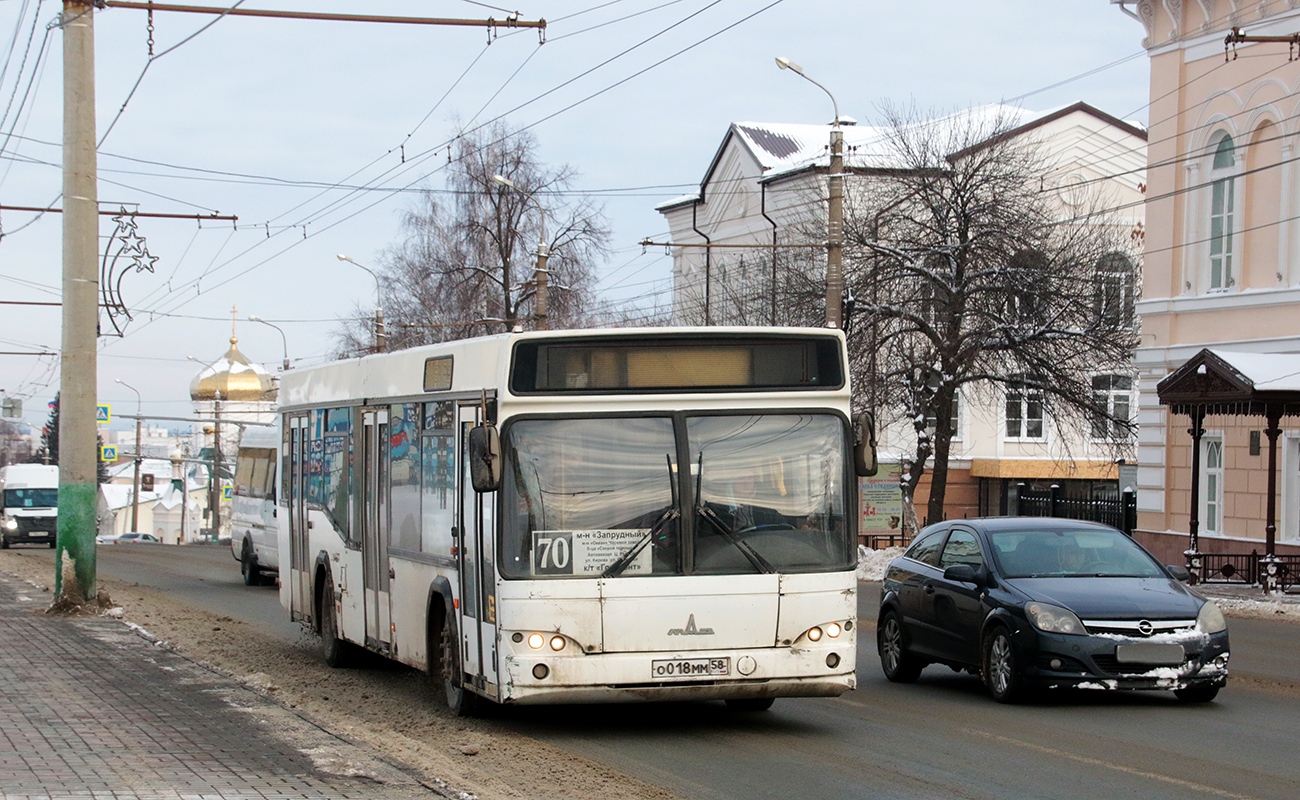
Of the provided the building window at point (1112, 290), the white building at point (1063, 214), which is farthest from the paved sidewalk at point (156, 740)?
the white building at point (1063, 214)

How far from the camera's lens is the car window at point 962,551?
12836 millimetres

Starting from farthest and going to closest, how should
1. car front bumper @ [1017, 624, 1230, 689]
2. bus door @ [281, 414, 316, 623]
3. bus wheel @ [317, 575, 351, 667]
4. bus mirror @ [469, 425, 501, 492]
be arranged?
1. bus door @ [281, 414, 316, 623]
2. bus wheel @ [317, 575, 351, 667]
3. car front bumper @ [1017, 624, 1230, 689]
4. bus mirror @ [469, 425, 501, 492]

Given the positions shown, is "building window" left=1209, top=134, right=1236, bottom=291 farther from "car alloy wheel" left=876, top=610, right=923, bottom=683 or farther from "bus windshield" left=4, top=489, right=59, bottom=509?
"bus windshield" left=4, top=489, right=59, bottom=509

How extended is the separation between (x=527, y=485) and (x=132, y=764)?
2814mm

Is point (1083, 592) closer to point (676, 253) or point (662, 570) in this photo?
point (662, 570)

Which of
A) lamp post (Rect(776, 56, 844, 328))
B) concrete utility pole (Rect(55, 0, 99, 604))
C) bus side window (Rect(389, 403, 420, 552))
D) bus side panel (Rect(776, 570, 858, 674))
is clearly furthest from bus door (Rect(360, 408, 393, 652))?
lamp post (Rect(776, 56, 844, 328))

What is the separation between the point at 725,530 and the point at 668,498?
1.35 feet

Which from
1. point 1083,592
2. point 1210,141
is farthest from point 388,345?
point 1083,592

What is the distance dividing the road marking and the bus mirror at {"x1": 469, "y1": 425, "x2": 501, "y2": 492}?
356 cm

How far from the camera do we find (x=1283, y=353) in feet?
93.0

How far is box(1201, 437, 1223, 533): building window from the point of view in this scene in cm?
3094

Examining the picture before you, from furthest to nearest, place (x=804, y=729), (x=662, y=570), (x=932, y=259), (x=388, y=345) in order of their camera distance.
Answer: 1. (x=388, y=345)
2. (x=932, y=259)
3. (x=804, y=729)
4. (x=662, y=570)

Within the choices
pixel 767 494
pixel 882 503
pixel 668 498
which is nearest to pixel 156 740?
pixel 668 498

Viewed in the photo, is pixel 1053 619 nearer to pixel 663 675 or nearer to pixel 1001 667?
pixel 1001 667
